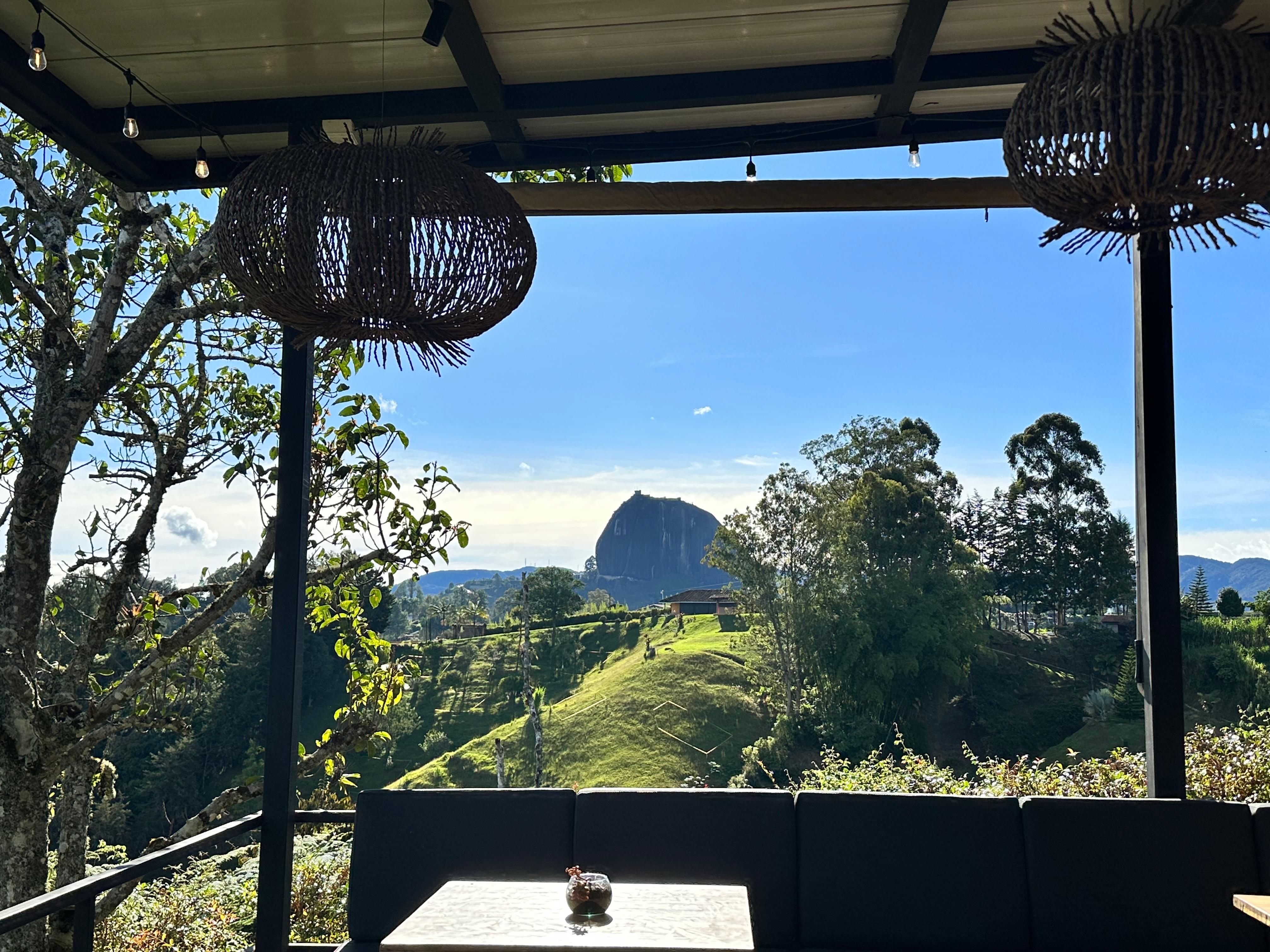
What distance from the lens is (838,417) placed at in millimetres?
28594

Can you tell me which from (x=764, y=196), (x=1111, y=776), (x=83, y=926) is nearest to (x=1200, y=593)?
(x=1111, y=776)

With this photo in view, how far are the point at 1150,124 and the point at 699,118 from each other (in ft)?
4.83

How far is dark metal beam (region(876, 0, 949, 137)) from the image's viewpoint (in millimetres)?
2021

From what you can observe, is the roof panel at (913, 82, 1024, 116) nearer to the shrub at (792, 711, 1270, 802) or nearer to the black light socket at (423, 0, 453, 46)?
the black light socket at (423, 0, 453, 46)

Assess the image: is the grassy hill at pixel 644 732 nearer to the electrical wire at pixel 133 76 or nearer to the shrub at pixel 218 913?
the shrub at pixel 218 913

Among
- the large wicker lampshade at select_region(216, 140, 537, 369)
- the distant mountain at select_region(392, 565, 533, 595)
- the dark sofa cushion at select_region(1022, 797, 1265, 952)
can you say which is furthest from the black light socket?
the distant mountain at select_region(392, 565, 533, 595)

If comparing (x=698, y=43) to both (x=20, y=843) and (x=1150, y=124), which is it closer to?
(x=1150, y=124)

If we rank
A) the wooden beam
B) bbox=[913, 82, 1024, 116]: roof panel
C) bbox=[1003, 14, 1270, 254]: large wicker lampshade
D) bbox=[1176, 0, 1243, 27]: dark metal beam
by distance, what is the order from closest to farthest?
1. bbox=[1003, 14, 1270, 254]: large wicker lampshade
2. bbox=[1176, 0, 1243, 27]: dark metal beam
3. bbox=[913, 82, 1024, 116]: roof panel
4. the wooden beam

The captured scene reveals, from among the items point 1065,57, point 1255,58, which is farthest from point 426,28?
point 1255,58

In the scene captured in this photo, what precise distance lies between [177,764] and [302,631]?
694 inches

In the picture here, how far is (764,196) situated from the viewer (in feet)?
9.26

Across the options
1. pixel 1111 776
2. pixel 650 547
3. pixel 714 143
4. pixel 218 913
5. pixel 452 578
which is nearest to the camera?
pixel 714 143

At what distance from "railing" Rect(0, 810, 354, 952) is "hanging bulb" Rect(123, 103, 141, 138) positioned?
5.75ft

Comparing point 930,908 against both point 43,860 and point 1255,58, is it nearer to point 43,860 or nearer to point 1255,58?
point 1255,58
